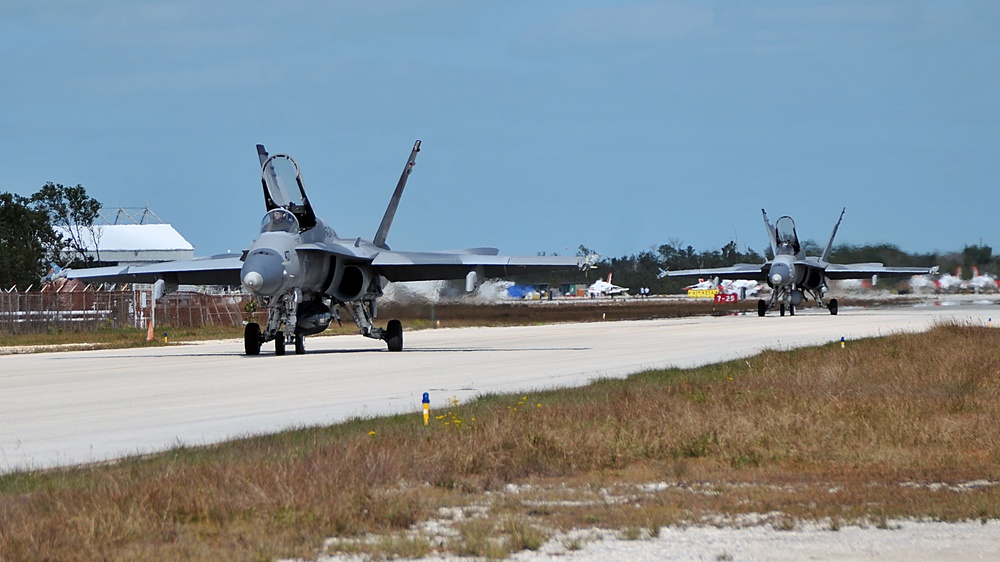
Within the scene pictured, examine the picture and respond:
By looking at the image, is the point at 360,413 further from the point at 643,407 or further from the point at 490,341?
the point at 490,341

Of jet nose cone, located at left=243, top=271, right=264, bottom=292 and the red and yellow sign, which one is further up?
jet nose cone, located at left=243, top=271, right=264, bottom=292

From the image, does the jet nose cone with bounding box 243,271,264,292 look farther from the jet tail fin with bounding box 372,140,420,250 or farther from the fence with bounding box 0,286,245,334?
the fence with bounding box 0,286,245,334

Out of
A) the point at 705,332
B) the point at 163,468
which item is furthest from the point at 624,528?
the point at 705,332

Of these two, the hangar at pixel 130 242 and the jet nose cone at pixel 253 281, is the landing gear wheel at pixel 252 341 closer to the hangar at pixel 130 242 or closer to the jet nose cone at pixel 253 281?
the jet nose cone at pixel 253 281

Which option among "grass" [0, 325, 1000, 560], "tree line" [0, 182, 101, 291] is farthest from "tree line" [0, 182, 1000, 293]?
"grass" [0, 325, 1000, 560]

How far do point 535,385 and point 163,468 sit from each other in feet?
32.0

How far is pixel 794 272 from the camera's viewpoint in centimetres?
5550

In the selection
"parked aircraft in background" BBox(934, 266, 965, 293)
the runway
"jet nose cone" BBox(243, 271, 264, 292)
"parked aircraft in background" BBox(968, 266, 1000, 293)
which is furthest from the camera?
"parked aircraft in background" BBox(968, 266, 1000, 293)

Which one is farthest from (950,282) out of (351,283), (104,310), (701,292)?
(351,283)

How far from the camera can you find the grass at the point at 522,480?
6.61 meters

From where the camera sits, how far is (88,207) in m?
89.7

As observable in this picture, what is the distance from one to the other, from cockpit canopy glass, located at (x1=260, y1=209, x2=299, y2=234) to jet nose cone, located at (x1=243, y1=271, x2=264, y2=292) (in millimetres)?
2136

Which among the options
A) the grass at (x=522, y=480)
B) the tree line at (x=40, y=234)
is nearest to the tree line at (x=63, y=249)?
the tree line at (x=40, y=234)

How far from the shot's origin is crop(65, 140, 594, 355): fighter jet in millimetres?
25297
